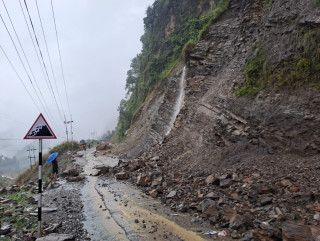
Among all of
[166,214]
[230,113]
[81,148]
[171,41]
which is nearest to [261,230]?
[166,214]

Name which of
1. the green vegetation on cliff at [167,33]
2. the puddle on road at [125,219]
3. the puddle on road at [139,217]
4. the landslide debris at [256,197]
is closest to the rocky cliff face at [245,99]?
the landslide debris at [256,197]

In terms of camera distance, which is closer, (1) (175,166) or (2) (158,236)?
(2) (158,236)

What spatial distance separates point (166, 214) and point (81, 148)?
4261 centimetres

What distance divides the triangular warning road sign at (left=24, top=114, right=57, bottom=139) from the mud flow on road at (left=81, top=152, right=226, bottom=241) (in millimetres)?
2911

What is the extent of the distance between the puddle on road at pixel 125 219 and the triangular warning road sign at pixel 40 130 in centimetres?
292

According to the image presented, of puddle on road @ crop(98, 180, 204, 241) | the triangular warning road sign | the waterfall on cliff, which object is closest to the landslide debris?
puddle on road @ crop(98, 180, 204, 241)

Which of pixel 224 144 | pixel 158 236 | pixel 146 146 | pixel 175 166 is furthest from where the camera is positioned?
pixel 146 146

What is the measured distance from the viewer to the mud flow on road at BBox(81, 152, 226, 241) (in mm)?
6488

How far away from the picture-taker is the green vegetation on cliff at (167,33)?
92.8ft

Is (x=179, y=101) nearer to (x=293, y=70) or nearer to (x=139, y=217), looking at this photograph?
(x=293, y=70)

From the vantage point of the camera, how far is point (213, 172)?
10625mm

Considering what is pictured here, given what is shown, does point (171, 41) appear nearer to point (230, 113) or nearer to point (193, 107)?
point (193, 107)

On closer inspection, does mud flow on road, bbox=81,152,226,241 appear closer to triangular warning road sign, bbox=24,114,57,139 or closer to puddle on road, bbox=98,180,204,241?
puddle on road, bbox=98,180,204,241

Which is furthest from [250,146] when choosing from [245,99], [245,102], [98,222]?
[98,222]
